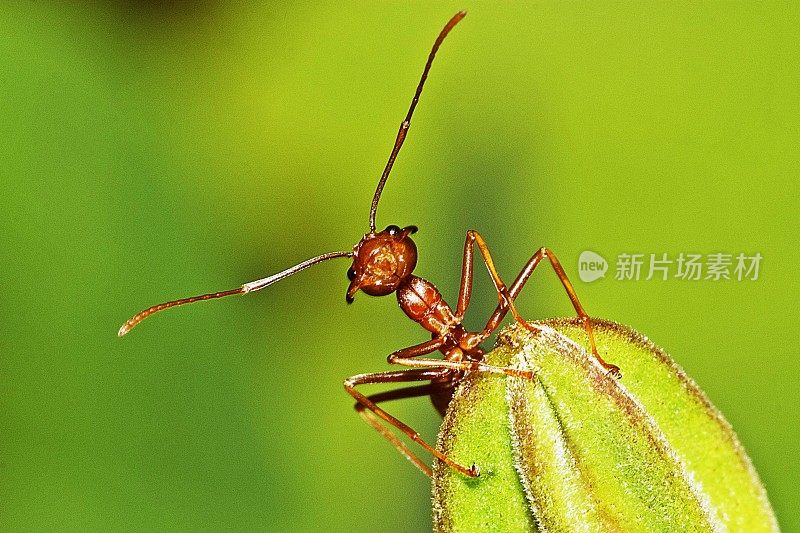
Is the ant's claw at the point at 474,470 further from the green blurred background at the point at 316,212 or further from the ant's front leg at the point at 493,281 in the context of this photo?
the green blurred background at the point at 316,212

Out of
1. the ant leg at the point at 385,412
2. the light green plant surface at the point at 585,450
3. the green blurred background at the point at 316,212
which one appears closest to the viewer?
the light green plant surface at the point at 585,450

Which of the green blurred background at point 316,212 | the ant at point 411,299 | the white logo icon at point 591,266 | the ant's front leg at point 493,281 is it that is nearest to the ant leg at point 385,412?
the ant at point 411,299

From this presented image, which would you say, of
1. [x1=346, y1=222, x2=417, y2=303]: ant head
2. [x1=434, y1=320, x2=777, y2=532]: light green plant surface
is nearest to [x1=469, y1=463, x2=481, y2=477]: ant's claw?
[x1=434, y1=320, x2=777, y2=532]: light green plant surface

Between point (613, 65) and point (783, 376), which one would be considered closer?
point (783, 376)

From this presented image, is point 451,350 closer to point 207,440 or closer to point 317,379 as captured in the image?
point 317,379

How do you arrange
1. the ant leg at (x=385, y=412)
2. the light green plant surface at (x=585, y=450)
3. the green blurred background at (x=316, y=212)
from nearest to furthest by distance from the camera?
the light green plant surface at (x=585, y=450)
the ant leg at (x=385, y=412)
the green blurred background at (x=316, y=212)

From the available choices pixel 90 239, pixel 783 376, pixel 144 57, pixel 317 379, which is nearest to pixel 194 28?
pixel 144 57

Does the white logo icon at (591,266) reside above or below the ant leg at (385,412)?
above

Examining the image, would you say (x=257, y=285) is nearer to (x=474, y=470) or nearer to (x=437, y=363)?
(x=437, y=363)
